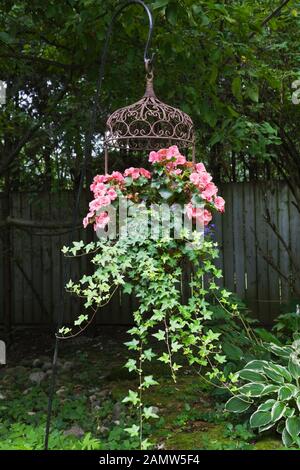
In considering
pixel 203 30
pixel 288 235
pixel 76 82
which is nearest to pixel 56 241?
pixel 76 82

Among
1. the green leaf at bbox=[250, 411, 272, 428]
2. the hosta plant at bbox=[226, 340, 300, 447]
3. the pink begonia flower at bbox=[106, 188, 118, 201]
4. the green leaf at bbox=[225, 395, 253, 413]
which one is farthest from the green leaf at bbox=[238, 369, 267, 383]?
the pink begonia flower at bbox=[106, 188, 118, 201]

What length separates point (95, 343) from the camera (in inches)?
202

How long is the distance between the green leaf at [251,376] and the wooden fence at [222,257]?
2555 millimetres

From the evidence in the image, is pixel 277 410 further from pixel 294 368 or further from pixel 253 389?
pixel 294 368

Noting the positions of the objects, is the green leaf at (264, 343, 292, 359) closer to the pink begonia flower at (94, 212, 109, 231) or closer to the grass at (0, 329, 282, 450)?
the grass at (0, 329, 282, 450)

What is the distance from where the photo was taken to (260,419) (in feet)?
8.11

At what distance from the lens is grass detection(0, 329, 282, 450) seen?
2.47 metres

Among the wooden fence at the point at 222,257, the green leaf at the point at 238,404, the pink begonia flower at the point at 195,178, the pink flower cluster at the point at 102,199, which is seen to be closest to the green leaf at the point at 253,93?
the pink begonia flower at the point at 195,178

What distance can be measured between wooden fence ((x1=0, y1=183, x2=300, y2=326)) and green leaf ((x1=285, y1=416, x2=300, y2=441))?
2.78m

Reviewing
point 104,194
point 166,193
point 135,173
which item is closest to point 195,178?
point 166,193

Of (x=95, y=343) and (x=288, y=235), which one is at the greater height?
(x=288, y=235)

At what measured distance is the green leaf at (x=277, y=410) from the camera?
2445mm
